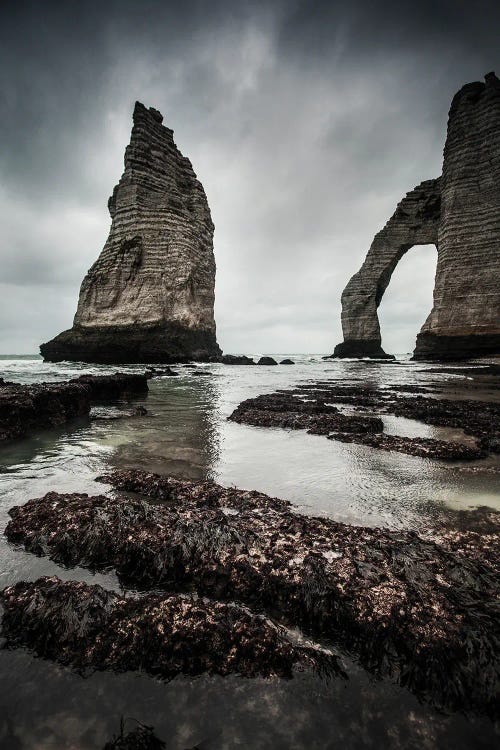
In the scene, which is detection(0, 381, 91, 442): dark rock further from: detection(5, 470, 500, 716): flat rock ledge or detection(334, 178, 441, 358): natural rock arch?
detection(334, 178, 441, 358): natural rock arch

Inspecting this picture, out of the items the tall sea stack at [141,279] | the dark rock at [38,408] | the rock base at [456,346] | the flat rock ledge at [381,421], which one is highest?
the tall sea stack at [141,279]

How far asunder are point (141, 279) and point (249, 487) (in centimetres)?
3129

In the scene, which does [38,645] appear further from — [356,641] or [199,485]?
[199,485]

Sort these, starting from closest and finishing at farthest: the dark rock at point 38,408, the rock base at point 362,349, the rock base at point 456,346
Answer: the dark rock at point 38,408 → the rock base at point 456,346 → the rock base at point 362,349

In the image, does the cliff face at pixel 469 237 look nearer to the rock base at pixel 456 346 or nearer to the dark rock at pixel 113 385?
the rock base at pixel 456 346

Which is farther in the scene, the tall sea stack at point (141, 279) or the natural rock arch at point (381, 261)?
the natural rock arch at point (381, 261)

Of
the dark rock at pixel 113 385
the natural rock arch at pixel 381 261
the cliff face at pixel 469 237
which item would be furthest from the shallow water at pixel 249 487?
the natural rock arch at pixel 381 261

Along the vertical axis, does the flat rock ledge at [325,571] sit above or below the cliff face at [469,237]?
below

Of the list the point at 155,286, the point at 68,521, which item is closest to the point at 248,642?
the point at 68,521

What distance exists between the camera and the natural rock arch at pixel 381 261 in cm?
4275

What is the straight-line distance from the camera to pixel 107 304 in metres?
31.0

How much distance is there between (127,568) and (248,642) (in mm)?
789

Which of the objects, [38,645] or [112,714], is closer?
[112,714]

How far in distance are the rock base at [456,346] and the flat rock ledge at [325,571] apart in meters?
28.8
